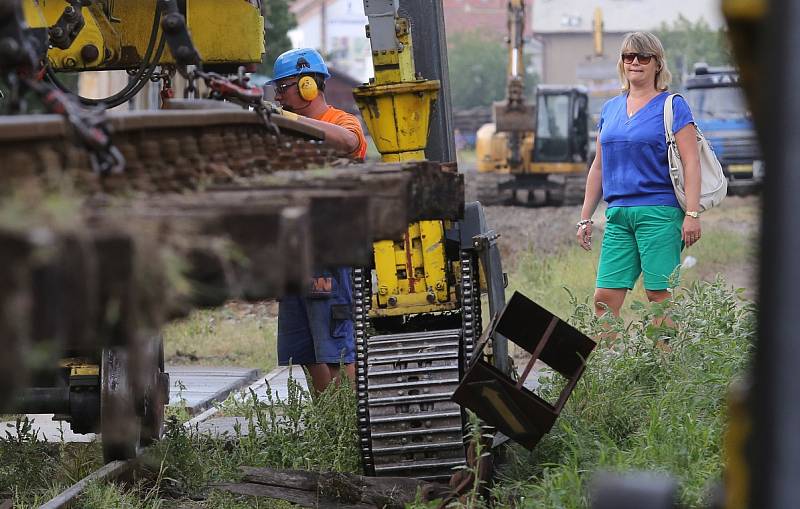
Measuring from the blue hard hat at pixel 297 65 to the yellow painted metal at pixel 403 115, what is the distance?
3.76ft

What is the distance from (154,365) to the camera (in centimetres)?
723

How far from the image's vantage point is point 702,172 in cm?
786

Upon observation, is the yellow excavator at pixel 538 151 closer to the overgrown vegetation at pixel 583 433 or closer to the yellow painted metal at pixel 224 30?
the overgrown vegetation at pixel 583 433

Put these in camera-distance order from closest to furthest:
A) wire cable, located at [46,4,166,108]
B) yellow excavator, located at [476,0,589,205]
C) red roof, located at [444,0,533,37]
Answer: wire cable, located at [46,4,166,108] → yellow excavator, located at [476,0,589,205] → red roof, located at [444,0,533,37]

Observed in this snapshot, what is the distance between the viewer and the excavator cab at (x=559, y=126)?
3219 centimetres

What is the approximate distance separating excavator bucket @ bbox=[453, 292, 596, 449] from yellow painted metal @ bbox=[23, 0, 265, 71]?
172 centimetres

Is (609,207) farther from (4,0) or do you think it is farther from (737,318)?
(4,0)

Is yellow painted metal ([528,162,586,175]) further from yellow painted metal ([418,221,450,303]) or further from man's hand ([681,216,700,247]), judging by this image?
yellow painted metal ([418,221,450,303])

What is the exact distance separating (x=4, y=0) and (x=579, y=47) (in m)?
97.6

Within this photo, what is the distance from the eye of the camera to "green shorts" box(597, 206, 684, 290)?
25.5ft

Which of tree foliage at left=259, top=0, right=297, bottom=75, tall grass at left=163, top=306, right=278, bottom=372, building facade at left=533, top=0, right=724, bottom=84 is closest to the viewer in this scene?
tall grass at left=163, top=306, right=278, bottom=372

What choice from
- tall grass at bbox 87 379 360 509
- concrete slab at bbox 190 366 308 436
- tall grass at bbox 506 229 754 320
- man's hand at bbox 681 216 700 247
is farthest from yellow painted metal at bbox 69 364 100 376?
tall grass at bbox 506 229 754 320

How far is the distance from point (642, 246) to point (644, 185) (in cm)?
32

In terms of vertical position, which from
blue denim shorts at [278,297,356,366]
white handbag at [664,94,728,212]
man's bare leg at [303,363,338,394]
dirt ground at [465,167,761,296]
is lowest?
dirt ground at [465,167,761,296]
